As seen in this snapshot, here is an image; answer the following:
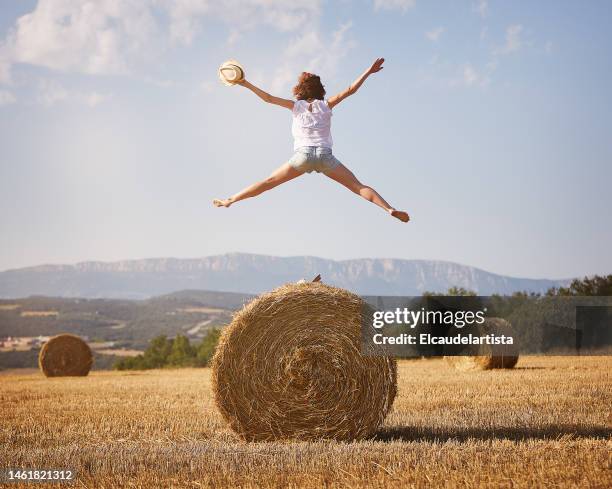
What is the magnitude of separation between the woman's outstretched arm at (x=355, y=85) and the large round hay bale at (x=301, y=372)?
1952mm

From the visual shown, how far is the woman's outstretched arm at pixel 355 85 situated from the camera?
815 cm

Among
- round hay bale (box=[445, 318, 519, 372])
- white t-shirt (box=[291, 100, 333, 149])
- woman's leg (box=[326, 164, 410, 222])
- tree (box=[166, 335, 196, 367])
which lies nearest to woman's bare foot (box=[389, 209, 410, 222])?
woman's leg (box=[326, 164, 410, 222])

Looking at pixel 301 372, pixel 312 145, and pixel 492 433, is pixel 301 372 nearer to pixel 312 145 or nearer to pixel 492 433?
pixel 492 433

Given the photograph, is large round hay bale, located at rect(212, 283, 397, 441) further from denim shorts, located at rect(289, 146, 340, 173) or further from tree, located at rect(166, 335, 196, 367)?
tree, located at rect(166, 335, 196, 367)

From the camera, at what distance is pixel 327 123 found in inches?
Answer: 322

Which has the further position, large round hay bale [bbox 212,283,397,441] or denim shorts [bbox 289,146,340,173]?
large round hay bale [bbox 212,283,397,441]

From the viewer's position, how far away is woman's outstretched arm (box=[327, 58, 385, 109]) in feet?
26.7

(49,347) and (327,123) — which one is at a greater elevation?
(327,123)

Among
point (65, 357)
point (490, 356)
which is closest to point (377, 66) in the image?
point (490, 356)

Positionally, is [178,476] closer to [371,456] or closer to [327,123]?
[371,456]

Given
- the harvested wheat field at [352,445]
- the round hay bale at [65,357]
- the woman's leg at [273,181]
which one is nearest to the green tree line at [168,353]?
the round hay bale at [65,357]

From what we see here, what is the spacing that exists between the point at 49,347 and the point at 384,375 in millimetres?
17844

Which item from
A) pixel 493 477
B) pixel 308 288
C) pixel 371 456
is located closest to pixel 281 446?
pixel 371 456

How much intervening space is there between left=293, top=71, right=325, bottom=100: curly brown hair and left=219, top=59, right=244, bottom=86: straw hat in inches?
26.0
